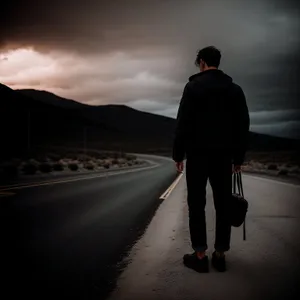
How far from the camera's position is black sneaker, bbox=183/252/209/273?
3.15m

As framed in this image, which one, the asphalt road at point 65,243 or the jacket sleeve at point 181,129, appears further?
the jacket sleeve at point 181,129

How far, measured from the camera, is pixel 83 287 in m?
2.80

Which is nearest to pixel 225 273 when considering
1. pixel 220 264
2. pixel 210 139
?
pixel 220 264

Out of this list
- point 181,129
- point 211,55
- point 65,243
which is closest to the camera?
point 181,129

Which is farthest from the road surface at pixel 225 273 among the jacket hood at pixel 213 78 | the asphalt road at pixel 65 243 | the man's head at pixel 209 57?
the man's head at pixel 209 57

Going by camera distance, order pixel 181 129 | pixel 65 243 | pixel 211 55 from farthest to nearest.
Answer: pixel 65 243 → pixel 211 55 → pixel 181 129

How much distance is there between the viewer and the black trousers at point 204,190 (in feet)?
10.4

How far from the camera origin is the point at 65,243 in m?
4.25

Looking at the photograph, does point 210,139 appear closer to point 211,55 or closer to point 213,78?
point 213,78

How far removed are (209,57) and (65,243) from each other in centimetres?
265

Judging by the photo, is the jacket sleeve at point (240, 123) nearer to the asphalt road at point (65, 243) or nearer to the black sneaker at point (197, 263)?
the black sneaker at point (197, 263)

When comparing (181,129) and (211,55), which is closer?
(181,129)

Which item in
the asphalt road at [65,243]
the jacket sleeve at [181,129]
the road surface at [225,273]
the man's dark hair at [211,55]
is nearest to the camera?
the road surface at [225,273]

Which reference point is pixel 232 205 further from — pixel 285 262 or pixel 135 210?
pixel 135 210
